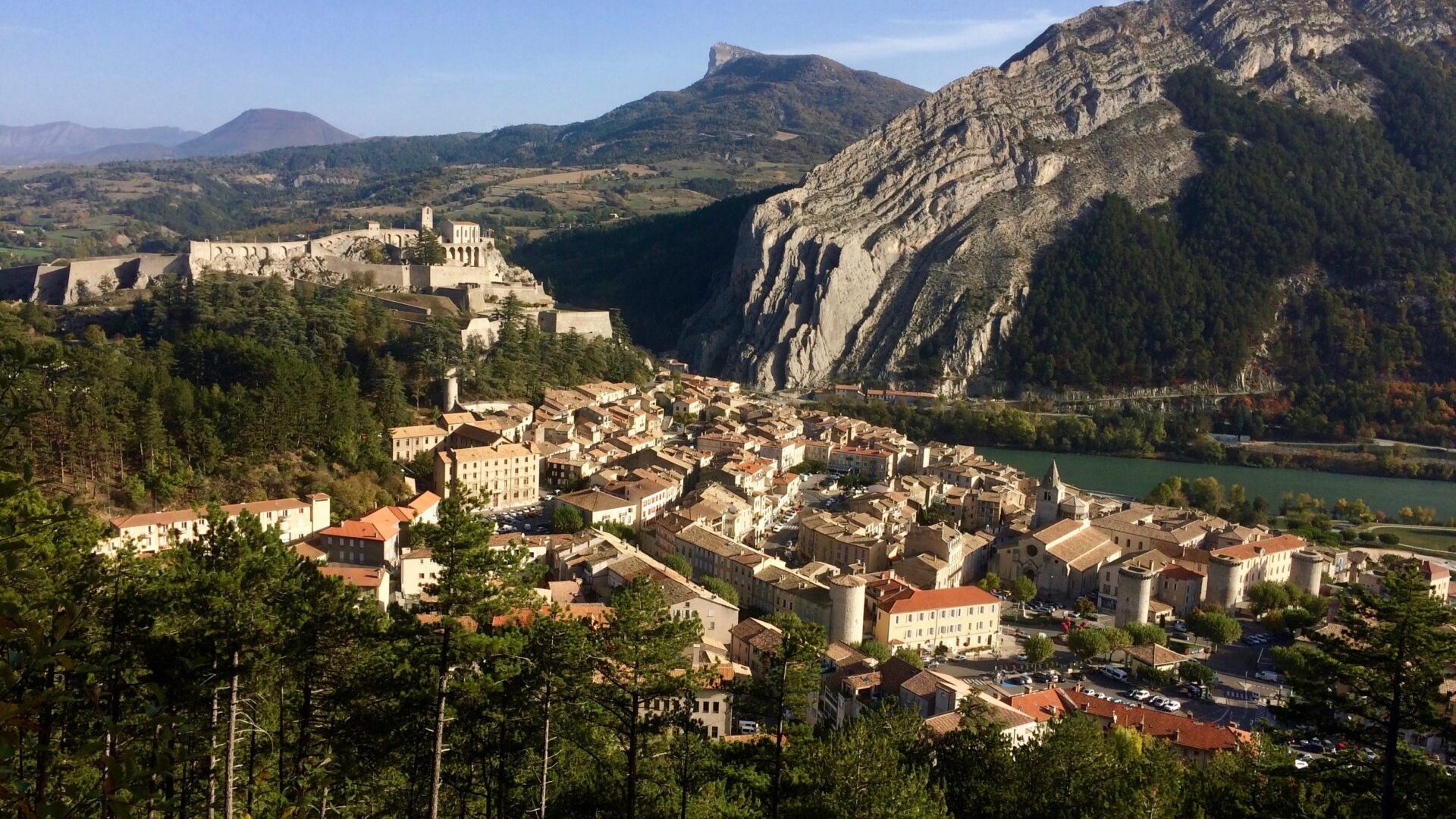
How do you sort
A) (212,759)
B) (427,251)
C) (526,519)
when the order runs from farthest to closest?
(427,251) < (526,519) < (212,759)

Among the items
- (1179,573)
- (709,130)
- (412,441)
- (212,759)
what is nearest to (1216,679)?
(1179,573)

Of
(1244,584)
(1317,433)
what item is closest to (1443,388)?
(1317,433)


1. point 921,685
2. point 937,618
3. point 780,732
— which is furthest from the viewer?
point 937,618

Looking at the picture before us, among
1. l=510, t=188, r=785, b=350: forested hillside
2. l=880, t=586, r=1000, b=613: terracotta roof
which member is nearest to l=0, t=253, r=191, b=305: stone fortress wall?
l=880, t=586, r=1000, b=613: terracotta roof

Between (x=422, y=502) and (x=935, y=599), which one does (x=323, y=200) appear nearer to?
(x=422, y=502)

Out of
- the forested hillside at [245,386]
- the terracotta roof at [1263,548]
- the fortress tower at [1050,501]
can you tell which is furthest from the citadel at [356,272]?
the terracotta roof at [1263,548]

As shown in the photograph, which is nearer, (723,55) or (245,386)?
(245,386)
